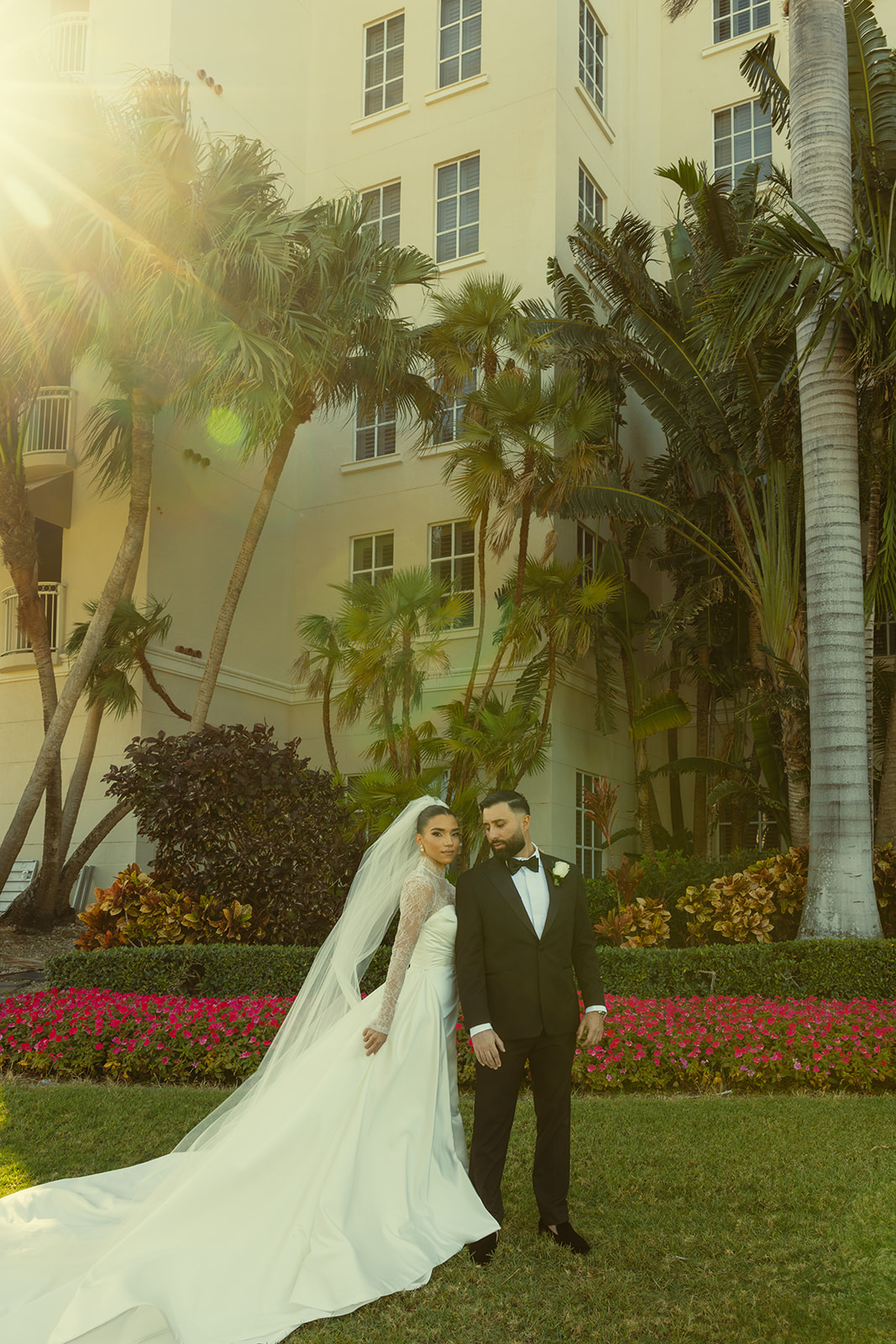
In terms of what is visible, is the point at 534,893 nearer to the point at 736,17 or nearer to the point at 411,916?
the point at 411,916

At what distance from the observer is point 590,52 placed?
1923cm

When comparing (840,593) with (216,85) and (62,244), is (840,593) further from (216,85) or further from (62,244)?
(216,85)

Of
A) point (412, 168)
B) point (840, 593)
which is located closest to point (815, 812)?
point (840, 593)

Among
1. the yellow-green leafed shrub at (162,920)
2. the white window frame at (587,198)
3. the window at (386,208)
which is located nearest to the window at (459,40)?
the window at (386,208)

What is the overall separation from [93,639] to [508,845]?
32.6ft

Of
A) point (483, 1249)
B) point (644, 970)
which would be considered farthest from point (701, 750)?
point (483, 1249)

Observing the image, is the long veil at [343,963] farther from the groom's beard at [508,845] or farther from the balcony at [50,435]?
the balcony at [50,435]

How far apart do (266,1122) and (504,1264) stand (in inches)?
44.7

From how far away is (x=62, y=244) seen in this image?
1241 cm

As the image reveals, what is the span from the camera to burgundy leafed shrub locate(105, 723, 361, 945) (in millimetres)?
9891

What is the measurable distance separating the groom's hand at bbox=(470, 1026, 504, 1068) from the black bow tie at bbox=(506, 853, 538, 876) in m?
0.68

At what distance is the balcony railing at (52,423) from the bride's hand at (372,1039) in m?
14.3

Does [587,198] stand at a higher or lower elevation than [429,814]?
higher

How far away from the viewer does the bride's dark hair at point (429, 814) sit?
15.9ft
